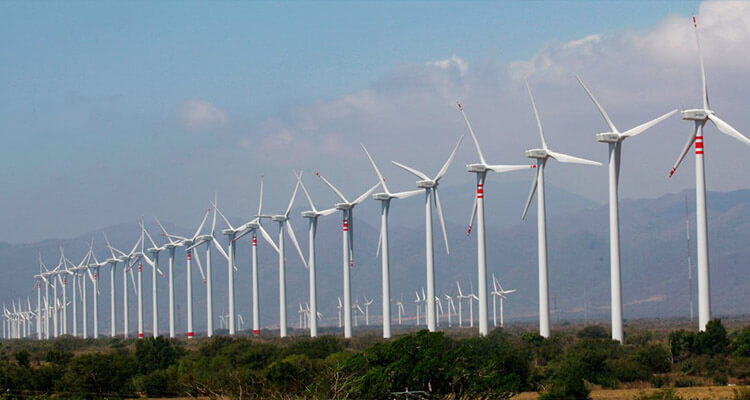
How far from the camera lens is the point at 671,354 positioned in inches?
2702

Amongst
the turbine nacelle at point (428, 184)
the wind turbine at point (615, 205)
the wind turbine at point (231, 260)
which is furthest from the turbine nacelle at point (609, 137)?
the wind turbine at point (231, 260)

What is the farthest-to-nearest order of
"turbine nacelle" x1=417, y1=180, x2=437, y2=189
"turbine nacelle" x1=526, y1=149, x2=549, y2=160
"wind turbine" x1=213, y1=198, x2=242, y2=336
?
1. "wind turbine" x1=213, y1=198, x2=242, y2=336
2. "turbine nacelle" x1=417, y1=180, x2=437, y2=189
3. "turbine nacelle" x1=526, y1=149, x2=549, y2=160

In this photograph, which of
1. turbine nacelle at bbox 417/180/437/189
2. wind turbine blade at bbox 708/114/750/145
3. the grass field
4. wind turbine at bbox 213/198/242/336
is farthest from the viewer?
wind turbine at bbox 213/198/242/336

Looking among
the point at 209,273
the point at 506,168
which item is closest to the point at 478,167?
the point at 506,168

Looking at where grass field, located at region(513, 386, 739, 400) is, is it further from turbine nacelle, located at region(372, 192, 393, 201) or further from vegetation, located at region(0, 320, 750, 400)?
turbine nacelle, located at region(372, 192, 393, 201)

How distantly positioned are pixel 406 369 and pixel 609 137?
3619 centimetres

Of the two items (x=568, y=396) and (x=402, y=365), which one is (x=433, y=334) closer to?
(x=402, y=365)

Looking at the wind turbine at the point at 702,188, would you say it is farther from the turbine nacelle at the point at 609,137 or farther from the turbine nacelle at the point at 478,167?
the turbine nacelle at the point at 478,167

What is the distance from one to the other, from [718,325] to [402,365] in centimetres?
3232

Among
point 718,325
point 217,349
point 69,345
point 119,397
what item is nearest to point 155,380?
point 119,397

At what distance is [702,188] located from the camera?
69.6 metres

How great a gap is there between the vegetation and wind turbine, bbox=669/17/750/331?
76.7 inches

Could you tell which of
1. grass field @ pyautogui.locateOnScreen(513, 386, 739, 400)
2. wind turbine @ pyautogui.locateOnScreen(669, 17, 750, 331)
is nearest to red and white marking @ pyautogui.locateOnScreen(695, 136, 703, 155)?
wind turbine @ pyautogui.locateOnScreen(669, 17, 750, 331)

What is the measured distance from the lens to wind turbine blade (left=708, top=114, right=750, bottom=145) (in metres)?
67.6
